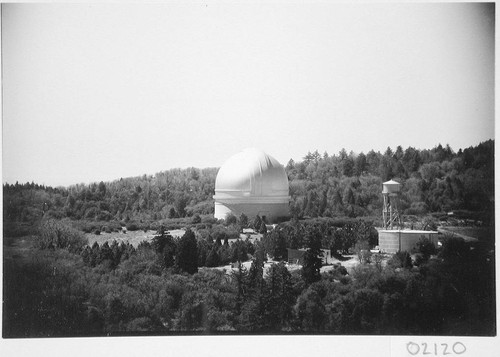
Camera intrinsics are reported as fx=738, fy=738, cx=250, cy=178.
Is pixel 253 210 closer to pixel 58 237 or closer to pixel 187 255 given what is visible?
pixel 187 255

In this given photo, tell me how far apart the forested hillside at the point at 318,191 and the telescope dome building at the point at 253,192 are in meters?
0.20

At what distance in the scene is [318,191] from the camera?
1616 cm

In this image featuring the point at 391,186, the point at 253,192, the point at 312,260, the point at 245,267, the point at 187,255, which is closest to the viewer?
the point at 312,260

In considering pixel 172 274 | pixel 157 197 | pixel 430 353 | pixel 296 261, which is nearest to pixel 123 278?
pixel 172 274

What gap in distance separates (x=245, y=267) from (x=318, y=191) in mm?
2564

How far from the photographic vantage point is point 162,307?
47.6 ft

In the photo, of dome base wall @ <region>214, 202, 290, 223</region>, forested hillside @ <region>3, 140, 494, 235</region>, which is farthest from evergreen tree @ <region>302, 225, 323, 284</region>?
dome base wall @ <region>214, 202, 290, 223</region>

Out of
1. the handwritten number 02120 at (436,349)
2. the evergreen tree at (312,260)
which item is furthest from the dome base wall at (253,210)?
the handwritten number 02120 at (436,349)

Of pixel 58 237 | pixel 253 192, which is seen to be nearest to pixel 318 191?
pixel 253 192

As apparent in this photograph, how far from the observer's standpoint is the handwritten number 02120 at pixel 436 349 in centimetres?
1272

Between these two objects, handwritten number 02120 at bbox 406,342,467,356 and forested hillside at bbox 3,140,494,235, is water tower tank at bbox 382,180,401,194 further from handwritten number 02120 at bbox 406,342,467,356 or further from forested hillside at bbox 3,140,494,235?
handwritten number 02120 at bbox 406,342,467,356

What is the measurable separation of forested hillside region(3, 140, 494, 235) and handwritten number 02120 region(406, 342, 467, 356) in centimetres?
273

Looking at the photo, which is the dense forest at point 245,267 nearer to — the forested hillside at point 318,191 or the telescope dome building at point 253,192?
the forested hillside at point 318,191

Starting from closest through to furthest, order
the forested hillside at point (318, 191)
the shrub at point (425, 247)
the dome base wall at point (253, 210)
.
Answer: the forested hillside at point (318, 191) < the shrub at point (425, 247) < the dome base wall at point (253, 210)
